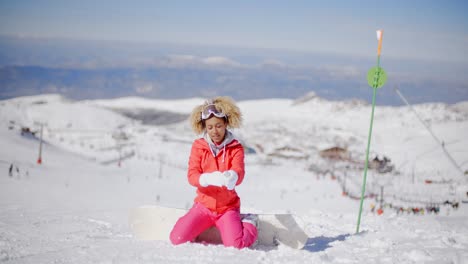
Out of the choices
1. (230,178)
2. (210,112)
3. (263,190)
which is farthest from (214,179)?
(263,190)

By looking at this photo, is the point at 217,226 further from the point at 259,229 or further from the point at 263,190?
the point at 263,190

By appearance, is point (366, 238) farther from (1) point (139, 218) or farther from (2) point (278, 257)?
(1) point (139, 218)

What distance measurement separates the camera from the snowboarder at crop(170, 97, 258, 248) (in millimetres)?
4488

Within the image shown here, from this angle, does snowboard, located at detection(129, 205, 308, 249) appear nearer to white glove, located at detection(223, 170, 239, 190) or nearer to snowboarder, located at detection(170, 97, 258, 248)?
snowboarder, located at detection(170, 97, 258, 248)

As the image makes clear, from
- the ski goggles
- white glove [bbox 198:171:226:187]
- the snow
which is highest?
the ski goggles

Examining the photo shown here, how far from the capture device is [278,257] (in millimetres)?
4051

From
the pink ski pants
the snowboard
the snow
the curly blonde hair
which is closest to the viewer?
the snow

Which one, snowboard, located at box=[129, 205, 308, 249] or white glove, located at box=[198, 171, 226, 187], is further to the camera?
snowboard, located at box=[129, 205, 308, 249]

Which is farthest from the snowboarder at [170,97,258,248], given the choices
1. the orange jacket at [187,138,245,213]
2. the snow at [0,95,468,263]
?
the snow at [0,95,468,263]

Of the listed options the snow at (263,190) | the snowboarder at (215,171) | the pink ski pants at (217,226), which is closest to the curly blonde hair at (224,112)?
the snowboarder at (215,171)

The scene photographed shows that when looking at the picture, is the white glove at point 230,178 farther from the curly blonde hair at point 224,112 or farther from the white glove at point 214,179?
the curly blonde hair at point 224,112

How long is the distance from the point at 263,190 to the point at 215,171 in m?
17.2

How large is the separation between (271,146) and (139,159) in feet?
54.8

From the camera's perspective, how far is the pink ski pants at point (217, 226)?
439 cm
